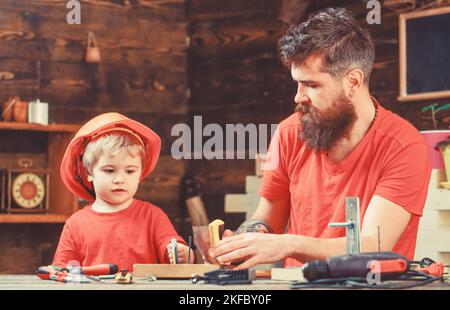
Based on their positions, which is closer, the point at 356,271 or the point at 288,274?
the point at 356,271

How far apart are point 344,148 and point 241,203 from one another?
110 inches

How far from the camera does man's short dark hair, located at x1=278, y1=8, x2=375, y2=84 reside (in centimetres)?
254

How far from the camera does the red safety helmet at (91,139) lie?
9.48 feet

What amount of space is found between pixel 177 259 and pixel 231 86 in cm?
345

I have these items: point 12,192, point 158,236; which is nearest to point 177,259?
point 158,236

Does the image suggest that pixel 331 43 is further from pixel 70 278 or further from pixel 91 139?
pixel 70 278

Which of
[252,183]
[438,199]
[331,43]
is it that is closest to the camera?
[331,43]

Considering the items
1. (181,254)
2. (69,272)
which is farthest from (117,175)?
(69,272)

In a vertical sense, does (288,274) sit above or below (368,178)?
below

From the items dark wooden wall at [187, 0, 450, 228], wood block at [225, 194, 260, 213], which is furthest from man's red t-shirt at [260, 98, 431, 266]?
dark wooden wall at [187, 0, 450, 228]

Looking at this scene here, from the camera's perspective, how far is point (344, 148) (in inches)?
105

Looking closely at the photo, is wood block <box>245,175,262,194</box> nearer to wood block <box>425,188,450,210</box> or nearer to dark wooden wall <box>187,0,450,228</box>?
dark wooden wall <box>187,0,450,228</box>

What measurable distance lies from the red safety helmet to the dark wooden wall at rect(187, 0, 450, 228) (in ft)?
9.00
